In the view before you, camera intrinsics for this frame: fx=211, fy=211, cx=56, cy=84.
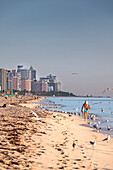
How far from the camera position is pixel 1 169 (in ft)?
23.7

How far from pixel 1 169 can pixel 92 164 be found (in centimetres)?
400

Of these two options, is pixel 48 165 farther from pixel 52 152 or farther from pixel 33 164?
pixel 52 152

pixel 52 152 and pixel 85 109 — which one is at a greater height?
pixel 85 109

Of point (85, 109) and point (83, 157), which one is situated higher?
point (85, 109)

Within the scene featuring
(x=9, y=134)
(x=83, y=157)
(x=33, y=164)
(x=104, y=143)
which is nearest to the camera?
(x=33, y=164)

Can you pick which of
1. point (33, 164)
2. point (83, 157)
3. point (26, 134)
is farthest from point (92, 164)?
point (26, 134)

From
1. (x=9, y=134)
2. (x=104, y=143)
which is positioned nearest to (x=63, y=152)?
(x=9, y=134)

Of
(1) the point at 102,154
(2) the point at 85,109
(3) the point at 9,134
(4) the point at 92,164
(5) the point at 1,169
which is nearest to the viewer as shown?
(5) the point at 1,169

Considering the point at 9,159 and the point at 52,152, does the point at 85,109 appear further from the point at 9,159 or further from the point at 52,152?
the point at 9,159

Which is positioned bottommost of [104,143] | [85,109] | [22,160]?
[104,143]

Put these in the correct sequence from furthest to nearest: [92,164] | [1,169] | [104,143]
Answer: [104,143]
[92,164]
[1,169]

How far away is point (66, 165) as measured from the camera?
8.48 meters

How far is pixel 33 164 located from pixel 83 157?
2992 millimetres

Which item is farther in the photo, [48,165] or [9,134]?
[9,134]
